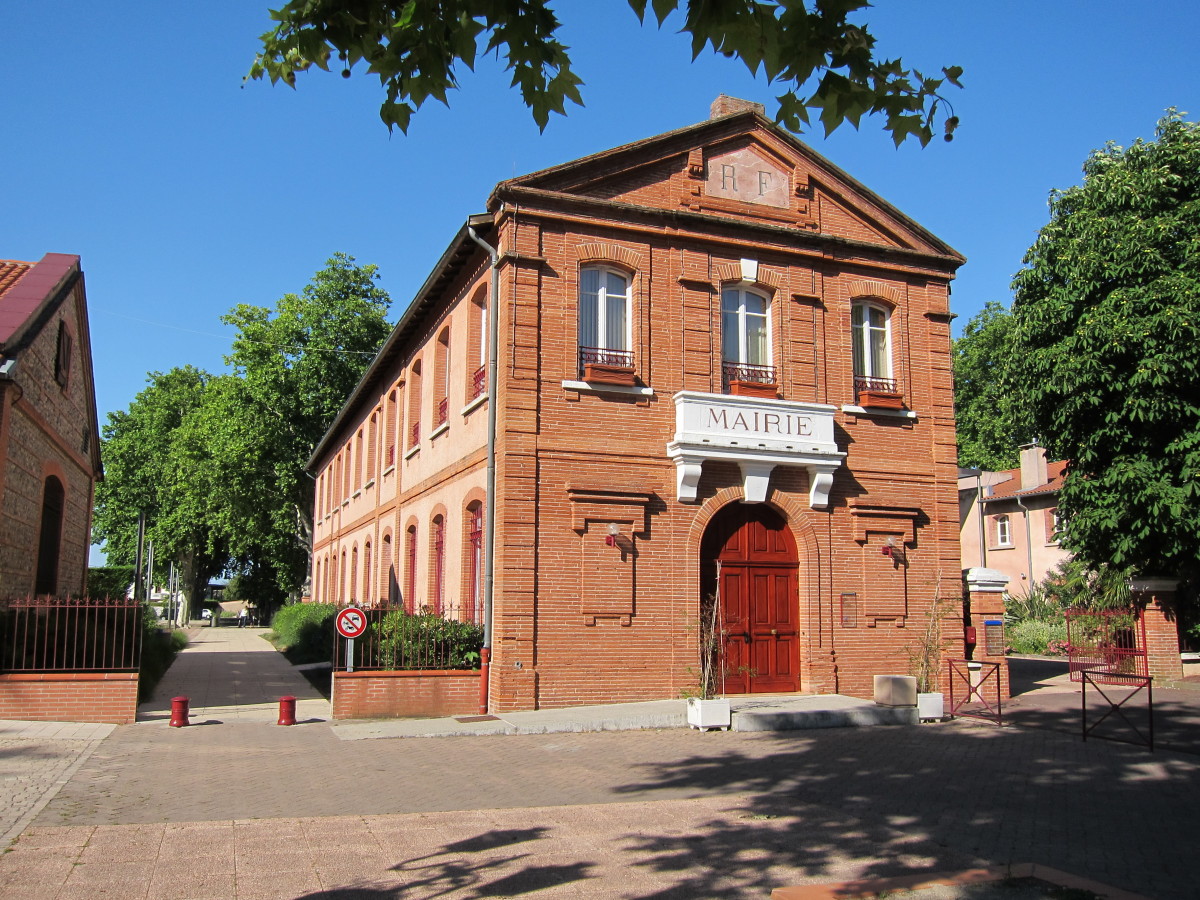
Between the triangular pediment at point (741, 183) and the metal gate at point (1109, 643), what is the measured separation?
30.2 feet

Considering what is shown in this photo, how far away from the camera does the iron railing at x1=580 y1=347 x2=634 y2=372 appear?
15508 mm

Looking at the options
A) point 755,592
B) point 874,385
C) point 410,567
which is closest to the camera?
point 755,592

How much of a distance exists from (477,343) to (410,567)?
6799mm

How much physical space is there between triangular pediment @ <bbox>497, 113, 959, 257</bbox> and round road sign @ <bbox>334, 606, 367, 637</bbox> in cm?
700

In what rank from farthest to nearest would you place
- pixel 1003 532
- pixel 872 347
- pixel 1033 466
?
pixel 1003 532
pixel 1033 466
pixel 872 347

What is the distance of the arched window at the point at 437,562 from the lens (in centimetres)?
1906

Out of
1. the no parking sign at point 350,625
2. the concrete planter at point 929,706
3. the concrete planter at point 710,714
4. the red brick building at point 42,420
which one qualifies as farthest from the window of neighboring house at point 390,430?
the concrete planter at point 929,706

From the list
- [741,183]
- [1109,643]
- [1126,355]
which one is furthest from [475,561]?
[1126,355]

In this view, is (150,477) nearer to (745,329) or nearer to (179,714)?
(179,714)

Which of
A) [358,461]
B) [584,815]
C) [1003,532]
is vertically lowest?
[584,815]

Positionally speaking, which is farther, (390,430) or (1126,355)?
(390,430)

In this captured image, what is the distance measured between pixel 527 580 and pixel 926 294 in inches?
370

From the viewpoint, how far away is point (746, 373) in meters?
16.5

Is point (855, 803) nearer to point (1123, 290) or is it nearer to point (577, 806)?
point (577, 806)
